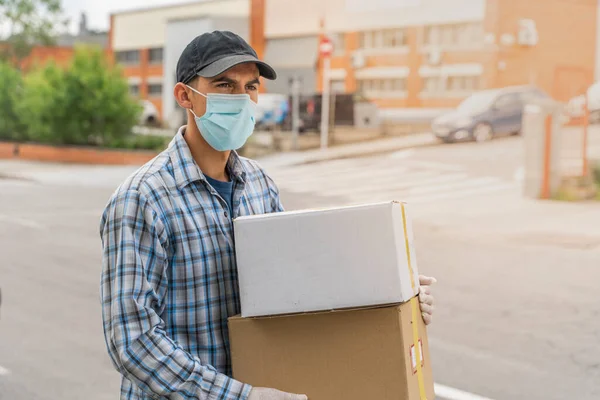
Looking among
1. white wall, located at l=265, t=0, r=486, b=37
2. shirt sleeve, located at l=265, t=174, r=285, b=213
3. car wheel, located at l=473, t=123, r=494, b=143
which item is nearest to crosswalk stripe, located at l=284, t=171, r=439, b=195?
car wheel, located at l=473, t=123, r=494, b=143

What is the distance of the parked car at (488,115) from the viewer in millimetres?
18234

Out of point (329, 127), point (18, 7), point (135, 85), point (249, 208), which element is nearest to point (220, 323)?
point (249, 208)

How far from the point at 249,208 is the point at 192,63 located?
429 millimetres

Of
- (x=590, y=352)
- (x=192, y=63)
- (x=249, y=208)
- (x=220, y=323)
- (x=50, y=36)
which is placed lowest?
(x=590, y=352)

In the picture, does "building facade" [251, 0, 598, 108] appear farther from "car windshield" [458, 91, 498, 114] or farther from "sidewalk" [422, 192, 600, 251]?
"sidewalk" [422, 192, 600, 251]

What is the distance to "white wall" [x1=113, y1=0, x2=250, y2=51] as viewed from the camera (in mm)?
34750

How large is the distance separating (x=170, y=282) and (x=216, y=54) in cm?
59

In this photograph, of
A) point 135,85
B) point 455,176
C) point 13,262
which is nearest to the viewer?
point 13,262

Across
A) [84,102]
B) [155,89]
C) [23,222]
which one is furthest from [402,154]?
[155,89]

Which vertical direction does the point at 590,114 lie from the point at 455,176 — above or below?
above

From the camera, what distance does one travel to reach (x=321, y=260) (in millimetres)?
2203

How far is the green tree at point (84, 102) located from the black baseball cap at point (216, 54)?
25104 millimetres

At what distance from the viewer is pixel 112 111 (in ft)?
88.3

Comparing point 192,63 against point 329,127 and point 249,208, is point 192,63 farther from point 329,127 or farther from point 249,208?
point 329,127
